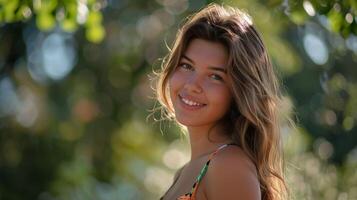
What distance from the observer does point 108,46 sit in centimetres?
1241

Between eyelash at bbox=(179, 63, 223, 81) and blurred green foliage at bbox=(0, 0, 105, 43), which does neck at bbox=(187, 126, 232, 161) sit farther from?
blurred green foliage at bbox=(0, 0, 105, 43)

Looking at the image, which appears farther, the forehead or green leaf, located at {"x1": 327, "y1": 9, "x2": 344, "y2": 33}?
green leaf, located at {"x1": 327, "y1": 9, "x2": 344, "y2": 33}

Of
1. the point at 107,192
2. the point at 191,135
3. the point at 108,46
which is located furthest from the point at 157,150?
the point at 191,135

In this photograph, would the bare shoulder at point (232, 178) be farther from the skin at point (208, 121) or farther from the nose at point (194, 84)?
the nose at point (194, 84)

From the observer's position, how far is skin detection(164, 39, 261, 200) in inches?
121

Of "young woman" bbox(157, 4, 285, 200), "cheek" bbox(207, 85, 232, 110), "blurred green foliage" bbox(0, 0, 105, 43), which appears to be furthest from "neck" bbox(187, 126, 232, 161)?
"blurred green foliage" bbox(0, 0, 105, 43)

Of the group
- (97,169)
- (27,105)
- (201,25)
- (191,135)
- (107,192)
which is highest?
(201,25)

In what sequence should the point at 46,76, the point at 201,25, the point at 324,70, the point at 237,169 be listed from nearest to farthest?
1. the point at 237,169
2. the point at 201,25
3. the point at 46,76
4. the point at 324,70

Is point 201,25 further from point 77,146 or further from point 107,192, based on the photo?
point 107,192

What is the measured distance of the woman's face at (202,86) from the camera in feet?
10.6

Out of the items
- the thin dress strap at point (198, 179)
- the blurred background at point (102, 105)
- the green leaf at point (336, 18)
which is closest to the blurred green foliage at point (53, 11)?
the green leaf at point (336, 18)

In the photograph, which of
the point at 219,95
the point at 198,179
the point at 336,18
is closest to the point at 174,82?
the point at 219,95

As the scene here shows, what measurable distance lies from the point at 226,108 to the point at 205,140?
0.13 metres

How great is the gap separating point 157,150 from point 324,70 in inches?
89.3
